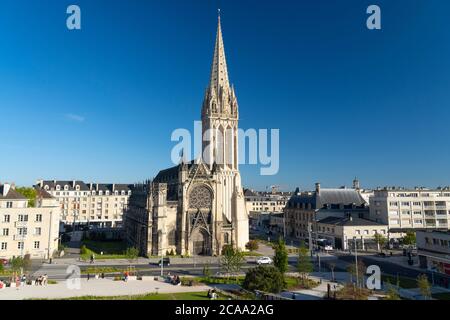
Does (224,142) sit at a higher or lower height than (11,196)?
higher

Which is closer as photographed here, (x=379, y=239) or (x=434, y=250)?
(x=434, y=250)

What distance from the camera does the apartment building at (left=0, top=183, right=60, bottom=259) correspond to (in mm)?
59531

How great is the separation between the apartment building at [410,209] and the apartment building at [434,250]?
23669 millimetres

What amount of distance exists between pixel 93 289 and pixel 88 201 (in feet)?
300

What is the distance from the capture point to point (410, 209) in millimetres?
81500

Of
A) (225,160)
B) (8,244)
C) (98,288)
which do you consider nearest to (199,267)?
(98,288)

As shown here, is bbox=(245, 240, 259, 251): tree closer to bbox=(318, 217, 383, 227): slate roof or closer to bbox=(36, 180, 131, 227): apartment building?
bbox=(318, 217, 383, 227): slate roof

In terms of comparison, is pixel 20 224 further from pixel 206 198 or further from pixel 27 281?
pixel 206 198

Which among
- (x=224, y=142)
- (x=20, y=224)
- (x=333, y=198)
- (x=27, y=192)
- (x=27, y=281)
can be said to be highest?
(x=224, y=142)

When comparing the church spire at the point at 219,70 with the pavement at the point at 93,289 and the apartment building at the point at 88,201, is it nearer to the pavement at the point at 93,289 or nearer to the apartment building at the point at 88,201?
the pavement at the point at 93,289

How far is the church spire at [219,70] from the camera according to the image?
3152 inches

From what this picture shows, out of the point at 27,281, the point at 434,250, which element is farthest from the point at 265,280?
the point at 434,250

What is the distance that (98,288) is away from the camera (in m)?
38.8
